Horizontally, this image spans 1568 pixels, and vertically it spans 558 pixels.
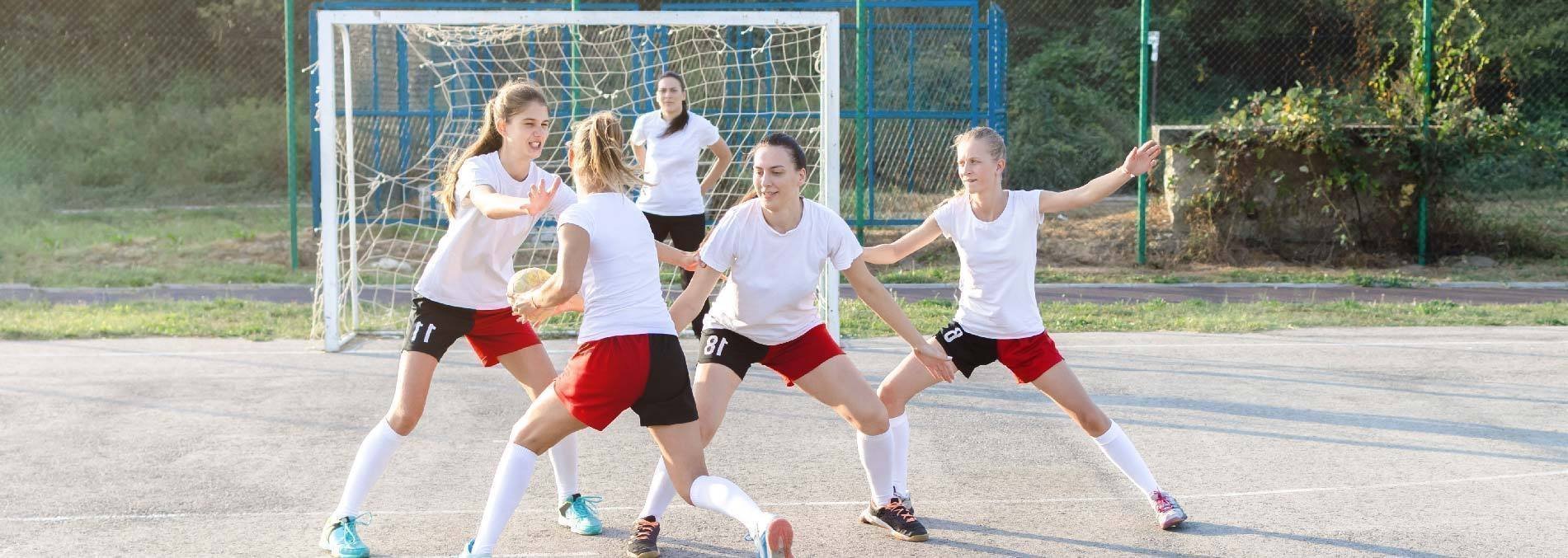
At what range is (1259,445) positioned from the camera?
19.0ft

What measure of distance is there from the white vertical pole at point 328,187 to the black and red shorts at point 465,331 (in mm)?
3847

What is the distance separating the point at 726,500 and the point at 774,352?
76 cm

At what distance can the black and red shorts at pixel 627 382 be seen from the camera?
379 cm

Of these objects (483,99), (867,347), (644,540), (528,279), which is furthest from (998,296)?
(483,99)

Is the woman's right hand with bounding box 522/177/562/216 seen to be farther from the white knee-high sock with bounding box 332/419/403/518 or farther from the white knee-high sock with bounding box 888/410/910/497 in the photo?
the white knee-high sock with bounding box 888/410/910/497

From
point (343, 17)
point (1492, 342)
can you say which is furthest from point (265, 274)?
point (1492, 342)

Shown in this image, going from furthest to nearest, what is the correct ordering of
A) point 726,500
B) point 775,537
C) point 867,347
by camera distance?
point 867,347 < point 726,500 < point 775,537

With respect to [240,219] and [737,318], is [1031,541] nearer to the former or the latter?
[737,318]

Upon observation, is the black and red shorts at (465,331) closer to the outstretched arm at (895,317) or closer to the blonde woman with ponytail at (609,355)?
the blonde woman with ponytail at (609,355)

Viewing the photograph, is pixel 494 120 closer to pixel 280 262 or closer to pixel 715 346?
pixel 715 346

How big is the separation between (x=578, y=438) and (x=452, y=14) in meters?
3.23

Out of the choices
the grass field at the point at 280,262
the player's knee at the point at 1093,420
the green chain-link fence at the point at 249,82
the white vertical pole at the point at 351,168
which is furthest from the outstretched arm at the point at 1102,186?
the green chain-link fence at the point at 249,82

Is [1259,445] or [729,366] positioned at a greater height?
[729,366]

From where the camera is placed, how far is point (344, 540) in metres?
4.25
